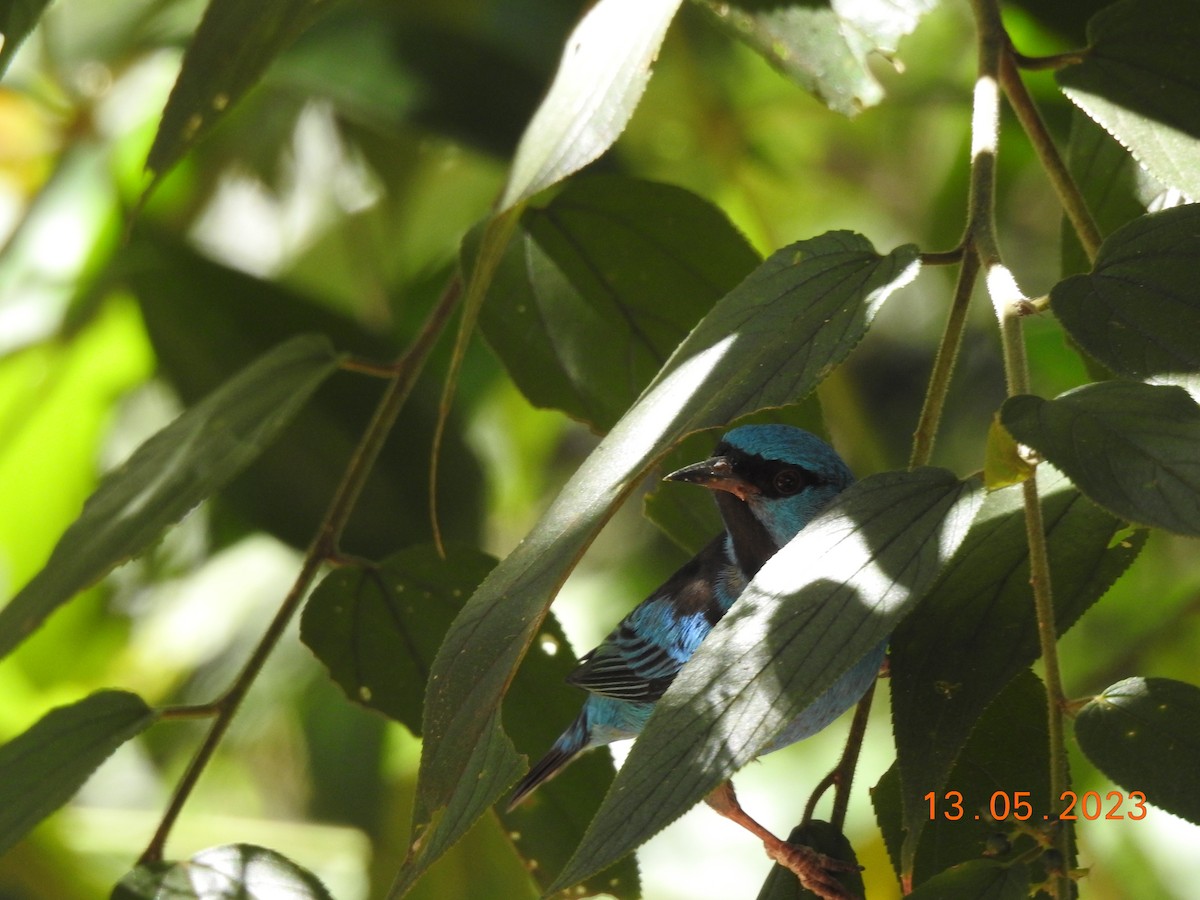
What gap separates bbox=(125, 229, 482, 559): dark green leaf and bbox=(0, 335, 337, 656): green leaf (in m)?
0.36

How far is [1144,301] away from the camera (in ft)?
2.17

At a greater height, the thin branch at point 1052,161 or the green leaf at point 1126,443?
the thin branch at point 1052,161

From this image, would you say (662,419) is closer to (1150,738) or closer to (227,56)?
(1150,738)

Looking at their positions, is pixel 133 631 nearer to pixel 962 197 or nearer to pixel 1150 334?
pixel 962 197

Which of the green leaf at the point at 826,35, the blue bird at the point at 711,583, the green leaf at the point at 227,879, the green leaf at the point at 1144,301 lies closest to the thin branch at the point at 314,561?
the green leaf at the point at 227,879

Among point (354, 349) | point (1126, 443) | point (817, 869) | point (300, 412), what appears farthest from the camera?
point (354, 349)

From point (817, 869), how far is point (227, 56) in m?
0.62

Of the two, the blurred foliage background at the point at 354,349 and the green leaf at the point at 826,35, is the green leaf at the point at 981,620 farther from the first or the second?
the blurred foliage background at the point at 354,349

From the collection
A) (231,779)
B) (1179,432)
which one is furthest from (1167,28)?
(231,779)

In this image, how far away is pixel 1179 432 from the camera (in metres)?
0.56

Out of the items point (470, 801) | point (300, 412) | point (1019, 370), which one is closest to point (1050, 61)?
point (1019, 370)

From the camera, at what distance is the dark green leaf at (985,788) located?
2.51ft

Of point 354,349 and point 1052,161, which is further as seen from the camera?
point 354,349

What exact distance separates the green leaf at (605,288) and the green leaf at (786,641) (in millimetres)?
469
